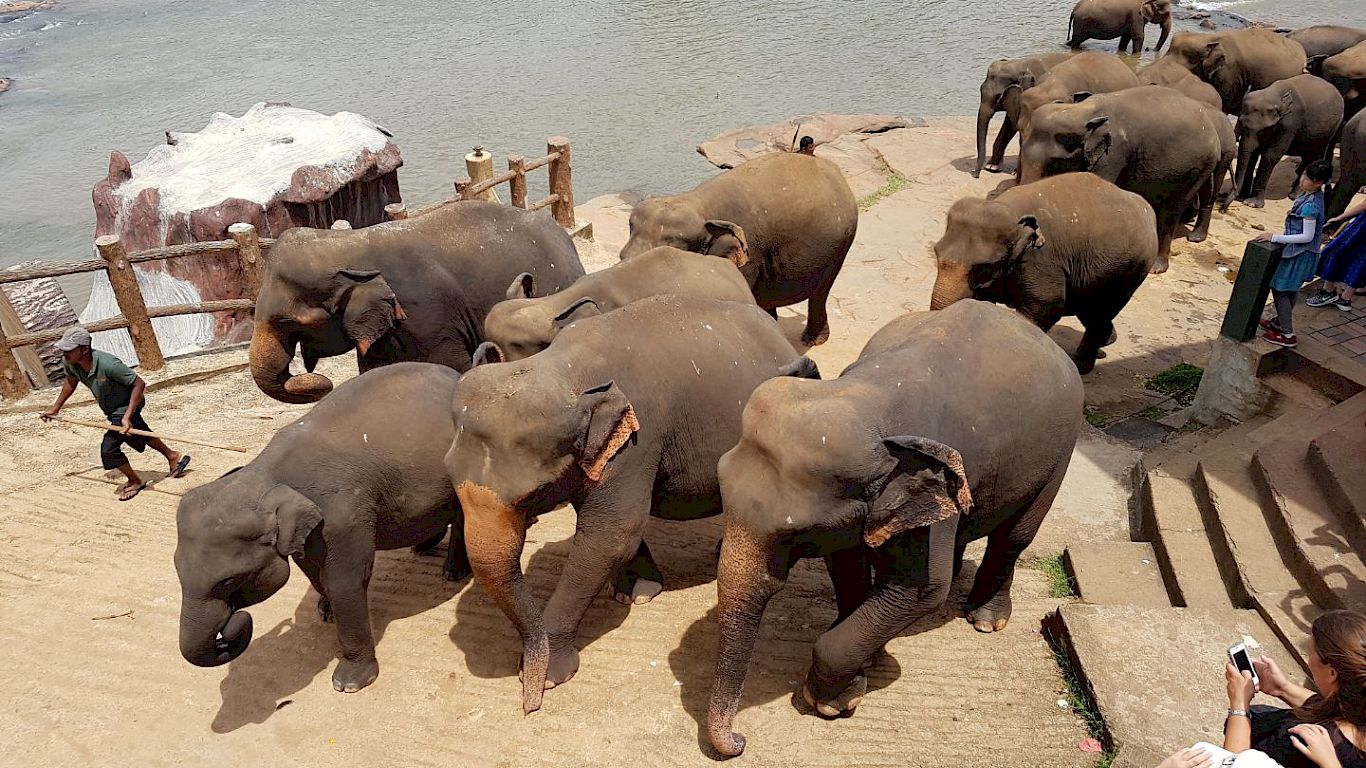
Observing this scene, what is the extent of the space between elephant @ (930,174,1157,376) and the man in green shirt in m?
5.90

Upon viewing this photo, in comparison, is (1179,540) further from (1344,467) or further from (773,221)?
(773,221)

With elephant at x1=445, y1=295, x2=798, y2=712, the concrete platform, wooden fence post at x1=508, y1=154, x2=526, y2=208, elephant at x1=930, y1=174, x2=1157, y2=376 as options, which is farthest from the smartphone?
wooden fence post at x1=508, y1=154, x2=526, y2=208

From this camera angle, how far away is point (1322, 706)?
3.16 meters

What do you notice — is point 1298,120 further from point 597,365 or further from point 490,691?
point 490,691

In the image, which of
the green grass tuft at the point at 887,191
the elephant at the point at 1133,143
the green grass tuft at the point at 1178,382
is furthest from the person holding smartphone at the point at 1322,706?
the green grass tuft at the point at 887,191

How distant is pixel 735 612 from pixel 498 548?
3.74 ft

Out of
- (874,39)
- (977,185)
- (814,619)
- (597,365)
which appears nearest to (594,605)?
(814,619)

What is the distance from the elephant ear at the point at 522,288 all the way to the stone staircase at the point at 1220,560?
375cm

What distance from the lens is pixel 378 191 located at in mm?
11781

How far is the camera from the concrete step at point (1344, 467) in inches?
199

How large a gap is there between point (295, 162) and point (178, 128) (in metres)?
10.2

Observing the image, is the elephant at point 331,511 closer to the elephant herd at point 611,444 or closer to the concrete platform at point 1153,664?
the elephant herd at point 611,444

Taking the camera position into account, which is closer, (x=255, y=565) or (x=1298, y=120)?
(x=255, y=565)

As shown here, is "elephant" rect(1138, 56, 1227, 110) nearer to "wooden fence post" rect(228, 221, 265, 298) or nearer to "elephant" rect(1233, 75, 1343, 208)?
"elephant" rect(1233, 75, 1343, 208)
